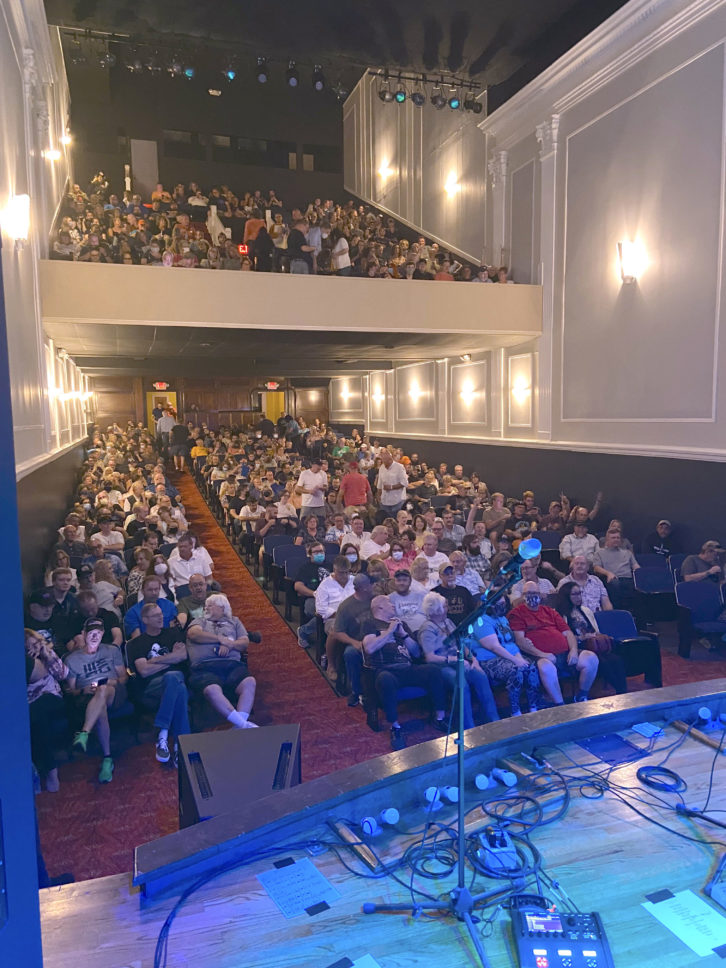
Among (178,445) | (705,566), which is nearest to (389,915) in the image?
(705,566)

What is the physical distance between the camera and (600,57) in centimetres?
952

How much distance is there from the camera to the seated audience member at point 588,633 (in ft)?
16.8

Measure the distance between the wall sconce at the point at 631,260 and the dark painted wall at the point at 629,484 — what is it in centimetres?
248

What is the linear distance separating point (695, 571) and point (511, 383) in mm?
6455

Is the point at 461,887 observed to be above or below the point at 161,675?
above

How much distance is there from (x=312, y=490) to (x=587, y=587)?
445 centimetres

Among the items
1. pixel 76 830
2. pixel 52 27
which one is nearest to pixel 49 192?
pixel 52 27

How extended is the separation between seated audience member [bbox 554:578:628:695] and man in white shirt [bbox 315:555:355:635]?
1.76m

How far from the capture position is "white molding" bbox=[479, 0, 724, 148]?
8.16 meters

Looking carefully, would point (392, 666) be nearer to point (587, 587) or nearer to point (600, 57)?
point (587, 587)

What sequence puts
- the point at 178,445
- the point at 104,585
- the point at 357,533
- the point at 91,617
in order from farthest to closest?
the point at 178,445 < the point at 357,533 < the point at 104,585 < the point at 91,617

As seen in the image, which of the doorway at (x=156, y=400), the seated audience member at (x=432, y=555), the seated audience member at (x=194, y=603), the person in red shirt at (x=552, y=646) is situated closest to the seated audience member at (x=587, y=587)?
the person in red shirt at (x=552, y=646)

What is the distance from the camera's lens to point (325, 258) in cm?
1130

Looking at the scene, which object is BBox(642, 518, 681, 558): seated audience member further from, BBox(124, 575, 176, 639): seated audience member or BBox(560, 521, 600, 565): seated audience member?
BBox(124, 575, 176, 639): seated audience member
